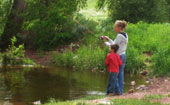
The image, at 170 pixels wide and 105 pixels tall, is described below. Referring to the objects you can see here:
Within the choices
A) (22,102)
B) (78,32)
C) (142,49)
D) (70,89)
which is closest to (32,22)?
(78,32)

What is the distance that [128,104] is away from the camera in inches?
284

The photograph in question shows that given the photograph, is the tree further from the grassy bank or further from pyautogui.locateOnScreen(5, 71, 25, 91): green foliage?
pyautogui.locateOnScreen(5, 71, 25, 91): green foliage

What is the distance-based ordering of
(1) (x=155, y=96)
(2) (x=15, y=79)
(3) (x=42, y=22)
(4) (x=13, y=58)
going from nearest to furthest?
(1) (x=155, y=96) → (2) (x=15, y=79) → (4) (x=13, y=58) → (3) (x=42, y=22)

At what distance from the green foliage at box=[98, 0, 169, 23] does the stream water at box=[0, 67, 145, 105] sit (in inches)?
365

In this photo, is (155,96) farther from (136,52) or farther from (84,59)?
(84,59)

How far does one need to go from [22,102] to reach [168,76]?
18.0 feet

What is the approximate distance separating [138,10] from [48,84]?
496 inches

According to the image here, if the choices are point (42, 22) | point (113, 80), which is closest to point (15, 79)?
point (113, 80)

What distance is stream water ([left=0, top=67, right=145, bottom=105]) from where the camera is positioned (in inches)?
382

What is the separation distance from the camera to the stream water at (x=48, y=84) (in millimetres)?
9711

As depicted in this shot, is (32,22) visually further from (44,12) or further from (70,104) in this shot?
(70,104)

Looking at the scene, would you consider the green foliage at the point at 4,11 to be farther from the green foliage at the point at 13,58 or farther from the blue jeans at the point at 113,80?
the blue jeans at the point at 113,80

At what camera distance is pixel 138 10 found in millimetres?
22688

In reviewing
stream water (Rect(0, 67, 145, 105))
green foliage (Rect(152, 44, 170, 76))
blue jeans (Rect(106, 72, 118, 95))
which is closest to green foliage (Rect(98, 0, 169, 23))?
stream water (Rect(0, 67, 145, 105))
